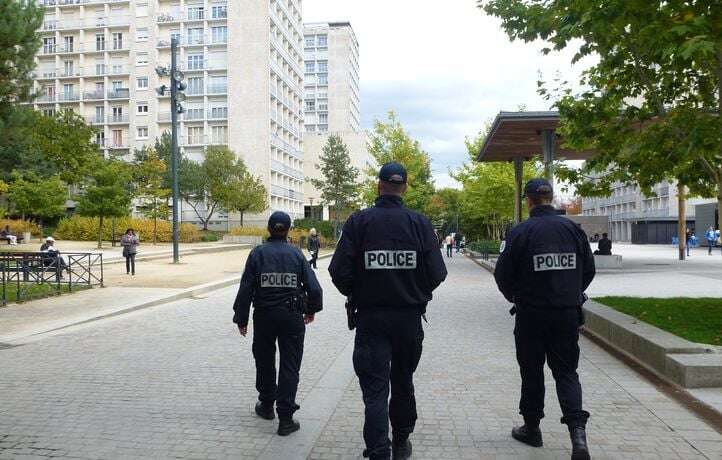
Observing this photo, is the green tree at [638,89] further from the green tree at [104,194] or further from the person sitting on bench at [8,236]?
the person sitting on bench at [8,236]

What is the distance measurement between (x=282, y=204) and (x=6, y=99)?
56.1m

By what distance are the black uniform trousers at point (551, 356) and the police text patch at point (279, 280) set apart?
1.75 m

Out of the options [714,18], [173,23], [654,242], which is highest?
[173,23]

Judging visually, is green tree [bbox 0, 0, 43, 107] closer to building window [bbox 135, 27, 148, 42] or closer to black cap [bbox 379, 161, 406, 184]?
black cap [bbox 379, 161, 406, 184]

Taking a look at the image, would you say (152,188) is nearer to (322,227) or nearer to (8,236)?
(8,236)

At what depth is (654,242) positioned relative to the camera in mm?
63188

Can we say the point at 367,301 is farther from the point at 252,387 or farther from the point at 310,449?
the point at 252,387

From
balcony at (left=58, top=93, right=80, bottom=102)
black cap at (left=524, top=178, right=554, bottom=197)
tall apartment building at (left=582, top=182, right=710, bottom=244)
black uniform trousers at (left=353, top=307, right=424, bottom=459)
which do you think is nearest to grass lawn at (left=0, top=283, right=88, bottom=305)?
black uniform trousers at (left=353, top=307, right=424, bottom=459)

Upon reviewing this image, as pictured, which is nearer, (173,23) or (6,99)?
(6,99)

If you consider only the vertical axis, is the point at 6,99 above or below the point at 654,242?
above

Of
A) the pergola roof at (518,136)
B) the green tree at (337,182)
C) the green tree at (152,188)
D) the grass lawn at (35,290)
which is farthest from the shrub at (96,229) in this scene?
the grass lawn at (35,290)

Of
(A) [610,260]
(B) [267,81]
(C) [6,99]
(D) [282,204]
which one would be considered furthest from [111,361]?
(D) [282,204]

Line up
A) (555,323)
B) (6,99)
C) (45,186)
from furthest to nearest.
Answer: (45,186) < (6,99) < (555,323)

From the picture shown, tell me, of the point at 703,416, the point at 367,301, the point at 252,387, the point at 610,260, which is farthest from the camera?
the point at 610,260
